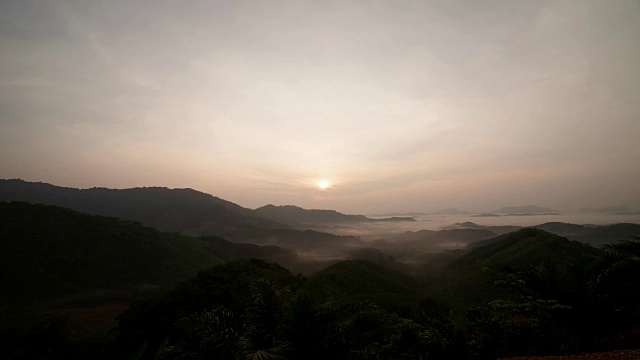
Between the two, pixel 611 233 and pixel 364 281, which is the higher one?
pixel 611 233

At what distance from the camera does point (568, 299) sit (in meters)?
6.37

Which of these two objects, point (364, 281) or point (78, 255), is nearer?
point (78, 255)

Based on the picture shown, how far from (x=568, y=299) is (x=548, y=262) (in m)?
1.16

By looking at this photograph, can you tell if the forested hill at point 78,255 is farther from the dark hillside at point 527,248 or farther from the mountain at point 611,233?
the mountain at point 611,233

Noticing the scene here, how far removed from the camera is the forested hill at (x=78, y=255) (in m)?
50.6

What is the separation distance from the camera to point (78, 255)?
2418 inches

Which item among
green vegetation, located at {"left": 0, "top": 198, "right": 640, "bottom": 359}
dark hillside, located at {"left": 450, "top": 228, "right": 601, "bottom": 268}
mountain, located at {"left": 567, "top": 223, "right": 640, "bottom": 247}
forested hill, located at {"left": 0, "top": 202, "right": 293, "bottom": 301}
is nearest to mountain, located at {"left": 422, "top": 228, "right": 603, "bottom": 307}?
dark hillside, located at {"left": 450, "top": 228, "right": 601, "bottom": 268}

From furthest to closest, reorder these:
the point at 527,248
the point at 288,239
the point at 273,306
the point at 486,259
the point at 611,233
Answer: the point at 288,239, the point at 611,233, the point at 527,248, the point at 486,259, the point at 273,306

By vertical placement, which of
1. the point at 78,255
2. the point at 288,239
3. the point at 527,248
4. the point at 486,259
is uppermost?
the point at 486,259

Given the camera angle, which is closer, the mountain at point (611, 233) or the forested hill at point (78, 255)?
the forested hill at point (78, 255)

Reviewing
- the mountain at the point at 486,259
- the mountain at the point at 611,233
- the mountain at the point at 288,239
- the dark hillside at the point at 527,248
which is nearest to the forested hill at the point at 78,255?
the mountain at the point at 486,259

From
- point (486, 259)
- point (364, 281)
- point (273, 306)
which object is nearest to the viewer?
point (273, 306)

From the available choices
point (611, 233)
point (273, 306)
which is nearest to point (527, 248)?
point (273, 306)

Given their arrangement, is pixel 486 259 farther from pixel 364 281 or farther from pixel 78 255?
pixel 78 255
